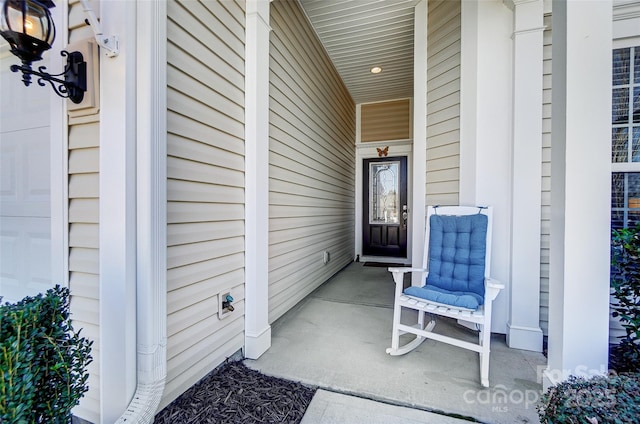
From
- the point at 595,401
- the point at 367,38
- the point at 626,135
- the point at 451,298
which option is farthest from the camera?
the point at 367,38

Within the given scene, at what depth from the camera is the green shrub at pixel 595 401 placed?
0.84 meters

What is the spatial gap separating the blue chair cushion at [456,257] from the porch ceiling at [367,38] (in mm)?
2392

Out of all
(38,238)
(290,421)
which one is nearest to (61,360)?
(38,238)

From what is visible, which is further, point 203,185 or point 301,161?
point 301,161

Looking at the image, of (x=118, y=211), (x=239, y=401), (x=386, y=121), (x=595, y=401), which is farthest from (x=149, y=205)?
(x=386, y=121)

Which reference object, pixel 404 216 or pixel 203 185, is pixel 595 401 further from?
pixel 404 216

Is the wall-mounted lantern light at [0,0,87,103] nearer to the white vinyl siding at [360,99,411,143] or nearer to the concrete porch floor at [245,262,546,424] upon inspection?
the concrete porch floor at [245,262,546,424]

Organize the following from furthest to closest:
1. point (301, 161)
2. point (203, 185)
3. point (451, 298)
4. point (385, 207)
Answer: point (385, 207)
point (301, 161)
point (451, 298)
point (203, 185)

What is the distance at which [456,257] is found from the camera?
7.27ft

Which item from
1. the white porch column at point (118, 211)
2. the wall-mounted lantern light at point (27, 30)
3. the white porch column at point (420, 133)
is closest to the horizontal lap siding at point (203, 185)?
the white porch column at point (118, 211)

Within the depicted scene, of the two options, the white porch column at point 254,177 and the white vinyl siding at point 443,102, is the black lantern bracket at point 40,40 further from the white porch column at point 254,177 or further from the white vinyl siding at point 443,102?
the white vinyl siding at point 443,102

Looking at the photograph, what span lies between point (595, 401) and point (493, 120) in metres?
2.04

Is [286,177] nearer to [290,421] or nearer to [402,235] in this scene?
[290,421]

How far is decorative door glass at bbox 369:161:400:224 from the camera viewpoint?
5340 mm
